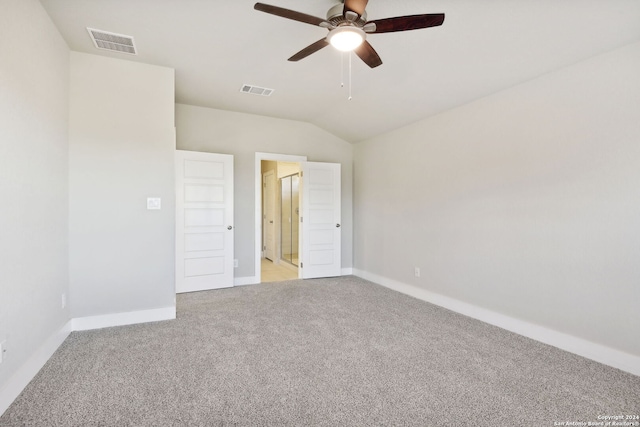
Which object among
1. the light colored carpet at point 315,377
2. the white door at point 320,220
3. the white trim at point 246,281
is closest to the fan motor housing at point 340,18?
the light colored carpet at point 315,377

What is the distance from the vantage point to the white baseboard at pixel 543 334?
2.46 meters

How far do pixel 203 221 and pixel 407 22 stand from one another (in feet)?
12.3

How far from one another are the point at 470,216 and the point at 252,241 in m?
3.24

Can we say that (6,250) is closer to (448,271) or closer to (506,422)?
(506,422)

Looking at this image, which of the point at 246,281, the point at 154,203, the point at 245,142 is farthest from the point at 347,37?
the point at 246,281

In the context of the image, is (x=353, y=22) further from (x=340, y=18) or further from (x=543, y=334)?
(x=543, y=334)

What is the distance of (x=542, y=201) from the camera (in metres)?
2.99

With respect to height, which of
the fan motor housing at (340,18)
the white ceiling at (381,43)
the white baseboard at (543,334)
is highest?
the white ceiling at (381,43)

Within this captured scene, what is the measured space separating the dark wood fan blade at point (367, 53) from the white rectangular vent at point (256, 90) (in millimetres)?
1927

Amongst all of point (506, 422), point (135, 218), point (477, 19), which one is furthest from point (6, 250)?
point (477, 19)

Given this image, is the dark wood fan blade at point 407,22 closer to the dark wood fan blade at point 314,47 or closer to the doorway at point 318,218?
the dark wood fan blade at point 314,47

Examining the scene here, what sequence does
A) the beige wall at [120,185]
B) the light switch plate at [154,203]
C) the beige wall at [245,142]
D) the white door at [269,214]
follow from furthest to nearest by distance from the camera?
1. the white door at [269,214]
2. the beige wall at [245,142]
3. the light switch plate at [154,203]
4. the beige wall at [120,185]

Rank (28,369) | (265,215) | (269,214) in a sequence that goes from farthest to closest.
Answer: (265,215), (269,214), (28,369)

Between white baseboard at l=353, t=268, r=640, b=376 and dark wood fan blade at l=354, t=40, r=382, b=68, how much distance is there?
2.87 m
